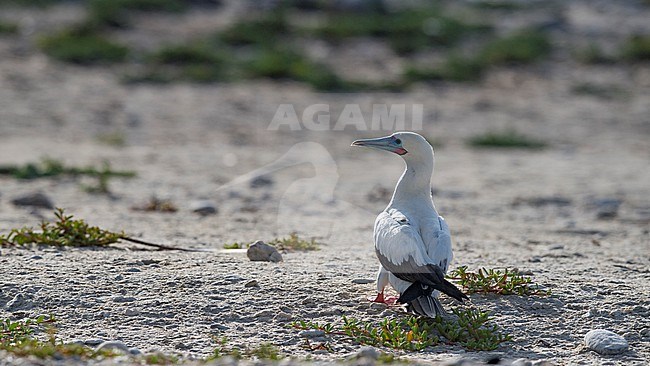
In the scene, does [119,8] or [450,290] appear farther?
[119,8]

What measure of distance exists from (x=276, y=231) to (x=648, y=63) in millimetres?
10225

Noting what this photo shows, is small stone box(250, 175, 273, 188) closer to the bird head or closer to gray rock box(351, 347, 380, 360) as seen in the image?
the bird head

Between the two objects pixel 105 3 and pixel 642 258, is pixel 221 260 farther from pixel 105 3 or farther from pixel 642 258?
pixel 105 3

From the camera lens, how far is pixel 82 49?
559 inches

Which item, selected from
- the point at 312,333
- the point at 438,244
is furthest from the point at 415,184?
the point at 312,333

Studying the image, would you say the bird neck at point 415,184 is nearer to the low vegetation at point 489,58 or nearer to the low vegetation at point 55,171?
the low vegetation at point 55,171

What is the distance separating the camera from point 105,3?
54.9ft

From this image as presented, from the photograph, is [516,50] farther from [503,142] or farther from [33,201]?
[33,201]

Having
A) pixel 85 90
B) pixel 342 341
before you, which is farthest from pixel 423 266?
pixel 85 90

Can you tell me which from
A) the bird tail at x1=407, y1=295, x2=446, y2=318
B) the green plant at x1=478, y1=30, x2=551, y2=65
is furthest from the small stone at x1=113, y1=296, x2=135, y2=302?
the green plant at x1=478, y1=30, x2=551, y2=65

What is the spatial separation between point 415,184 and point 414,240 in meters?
0.61

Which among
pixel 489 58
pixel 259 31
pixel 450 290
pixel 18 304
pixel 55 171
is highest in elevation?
pixel 259 31

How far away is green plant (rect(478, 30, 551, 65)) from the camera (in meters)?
15.4

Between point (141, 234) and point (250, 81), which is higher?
point (250, 81)
